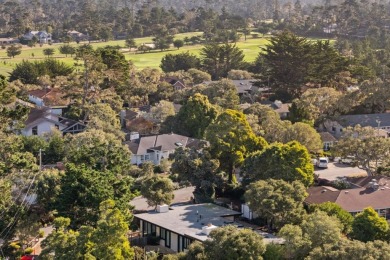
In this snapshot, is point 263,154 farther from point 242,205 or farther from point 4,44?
point 4,44

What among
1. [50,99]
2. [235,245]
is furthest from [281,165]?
[50,99]

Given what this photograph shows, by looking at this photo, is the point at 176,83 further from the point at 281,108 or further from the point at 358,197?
the point at 358,197


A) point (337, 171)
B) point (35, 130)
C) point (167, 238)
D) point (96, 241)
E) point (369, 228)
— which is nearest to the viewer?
point (96, 241)

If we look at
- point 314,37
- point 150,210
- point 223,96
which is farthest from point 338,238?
point 314,37

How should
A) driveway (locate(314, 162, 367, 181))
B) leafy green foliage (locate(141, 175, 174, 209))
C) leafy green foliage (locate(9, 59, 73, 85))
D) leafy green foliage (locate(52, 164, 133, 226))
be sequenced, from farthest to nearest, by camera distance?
leafy green foliage (locate(9, 59, 73, 85)) < driveway (locate(314, 162, 367, 181)) < leafy green foliage (locate(141, 175, 174, 209)) < leafy green foliage (locate(52, 164, 133, 226))

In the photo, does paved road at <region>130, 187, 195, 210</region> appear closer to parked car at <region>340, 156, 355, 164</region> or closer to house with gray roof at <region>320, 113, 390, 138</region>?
parked car at <region>340, 156, 355, 164</region>

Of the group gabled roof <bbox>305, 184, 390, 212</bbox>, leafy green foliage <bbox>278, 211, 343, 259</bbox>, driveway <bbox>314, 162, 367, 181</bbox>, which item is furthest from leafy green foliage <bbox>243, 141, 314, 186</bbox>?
leafy green foliage <bbox>278, 211, 343, 259</bbox>

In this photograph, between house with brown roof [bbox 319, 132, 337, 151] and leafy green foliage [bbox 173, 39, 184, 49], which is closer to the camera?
house with brown roof [bbox 319, 132, 337, 151]
